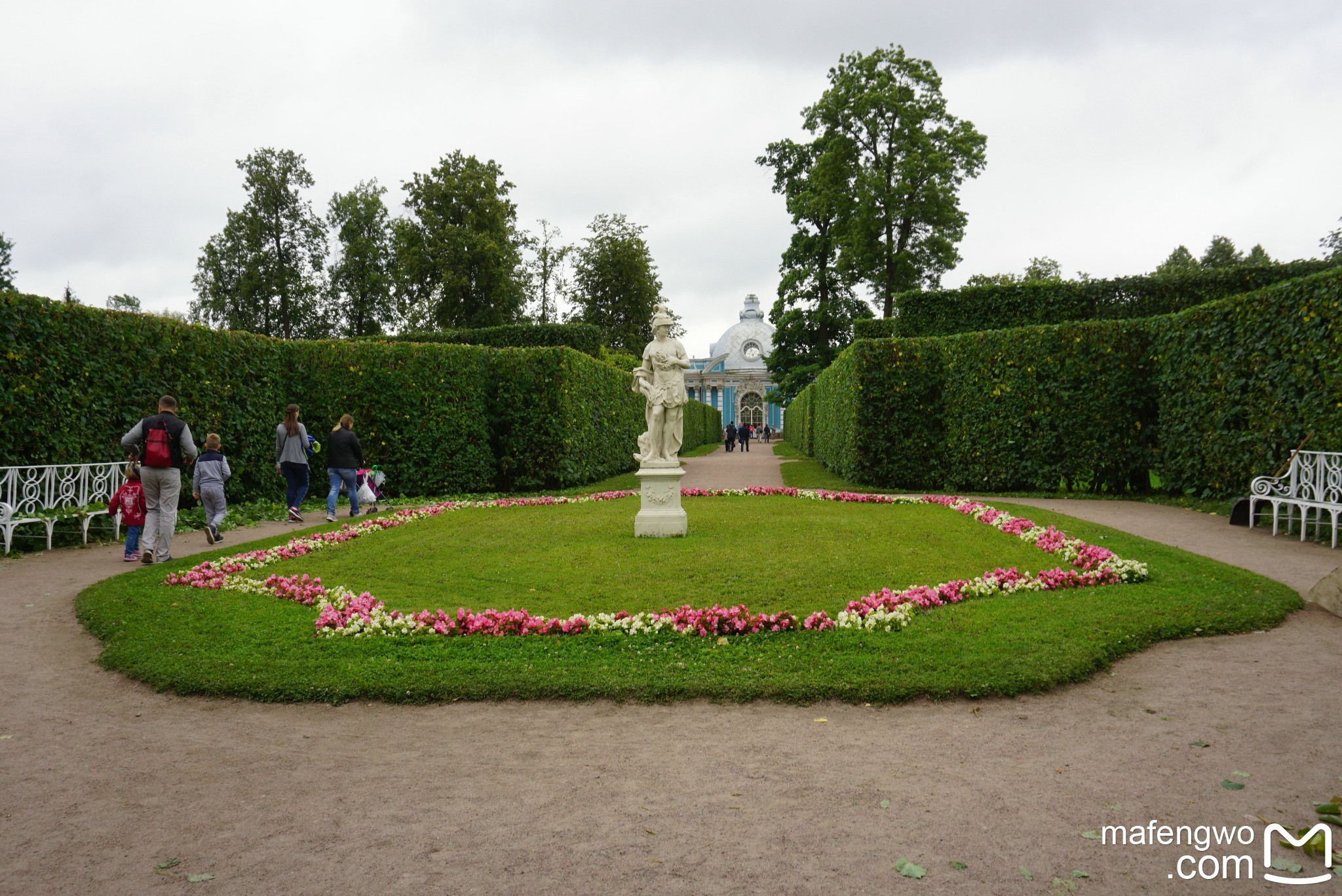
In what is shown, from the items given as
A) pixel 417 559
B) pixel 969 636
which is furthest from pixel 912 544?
pixel 417 559

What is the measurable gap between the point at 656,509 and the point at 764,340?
265 feet

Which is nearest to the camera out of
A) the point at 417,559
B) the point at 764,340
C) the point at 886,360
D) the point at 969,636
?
the point at 969,636

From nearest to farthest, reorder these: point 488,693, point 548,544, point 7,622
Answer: point 488,693
point 7,622
point 548,544

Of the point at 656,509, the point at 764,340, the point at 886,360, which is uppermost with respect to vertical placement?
the point at 764,340

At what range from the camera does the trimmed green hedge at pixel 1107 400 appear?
10.6 m

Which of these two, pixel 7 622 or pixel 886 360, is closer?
pixel 7 622

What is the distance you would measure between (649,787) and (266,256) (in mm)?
43483

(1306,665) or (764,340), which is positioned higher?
(764,340)

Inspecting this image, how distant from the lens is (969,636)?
5324mm

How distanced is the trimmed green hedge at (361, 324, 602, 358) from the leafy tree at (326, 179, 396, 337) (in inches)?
599

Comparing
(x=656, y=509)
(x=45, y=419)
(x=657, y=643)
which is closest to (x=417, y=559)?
(x=656, y=509)

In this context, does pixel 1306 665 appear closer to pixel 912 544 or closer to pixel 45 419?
pixel 912 544

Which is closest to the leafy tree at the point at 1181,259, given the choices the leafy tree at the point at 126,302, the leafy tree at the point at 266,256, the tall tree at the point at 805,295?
the tall tree at the point at 805,295

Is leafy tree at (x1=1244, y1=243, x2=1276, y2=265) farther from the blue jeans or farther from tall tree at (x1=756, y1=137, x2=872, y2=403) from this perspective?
the blue jeans
